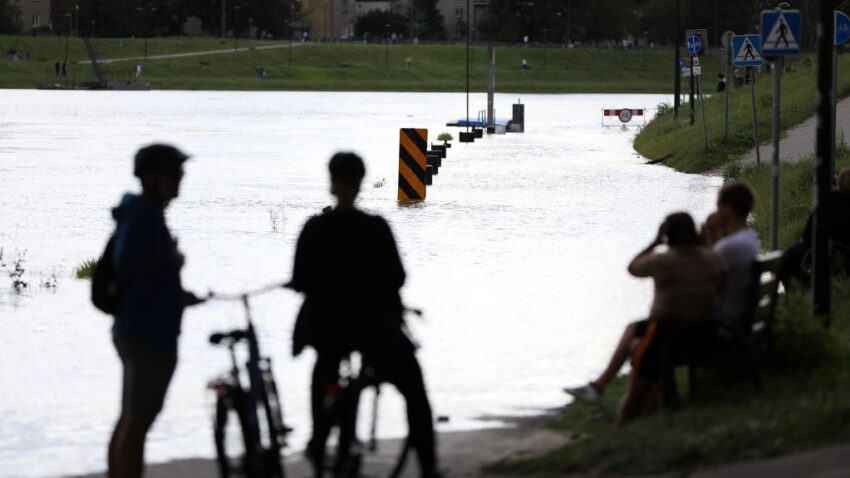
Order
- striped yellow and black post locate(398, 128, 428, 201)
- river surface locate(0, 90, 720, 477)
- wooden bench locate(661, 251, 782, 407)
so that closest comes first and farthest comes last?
wooden bench locate(661, 251, 782, 407) → river surface locate(0, 90, 720, 477) → striped yellow and black post locate(398, 128, 428, 201)

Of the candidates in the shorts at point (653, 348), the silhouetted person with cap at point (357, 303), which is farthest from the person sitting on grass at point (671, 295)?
the silhouetted person with cap at point (357, 303)

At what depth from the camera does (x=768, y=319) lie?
9.71 metres

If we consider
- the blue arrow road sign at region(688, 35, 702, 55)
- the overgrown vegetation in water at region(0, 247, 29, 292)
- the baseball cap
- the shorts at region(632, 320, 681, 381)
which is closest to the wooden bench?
the shorts at region(632, 320, 681, 381)

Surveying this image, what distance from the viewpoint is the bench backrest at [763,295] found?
925cm

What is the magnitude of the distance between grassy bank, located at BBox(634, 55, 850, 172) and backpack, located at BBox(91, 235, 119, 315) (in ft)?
97.5

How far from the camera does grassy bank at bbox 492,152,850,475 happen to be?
7.91 meters

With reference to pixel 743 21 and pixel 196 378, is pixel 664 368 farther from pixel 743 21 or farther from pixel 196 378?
pixel 743 21

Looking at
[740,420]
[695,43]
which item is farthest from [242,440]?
[695,43]

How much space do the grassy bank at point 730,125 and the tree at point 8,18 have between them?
12089 cm

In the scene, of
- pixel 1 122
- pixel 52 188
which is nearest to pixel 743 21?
pixel 1 122

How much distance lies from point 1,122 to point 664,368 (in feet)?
182

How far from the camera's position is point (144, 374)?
7539mm

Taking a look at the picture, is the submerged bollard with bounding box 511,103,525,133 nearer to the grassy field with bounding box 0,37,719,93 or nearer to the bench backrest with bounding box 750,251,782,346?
the bench backrest with bounding box 750,251,782,346

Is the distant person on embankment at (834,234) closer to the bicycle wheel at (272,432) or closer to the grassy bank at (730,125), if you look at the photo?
the bicycle wheel at (272,432)
